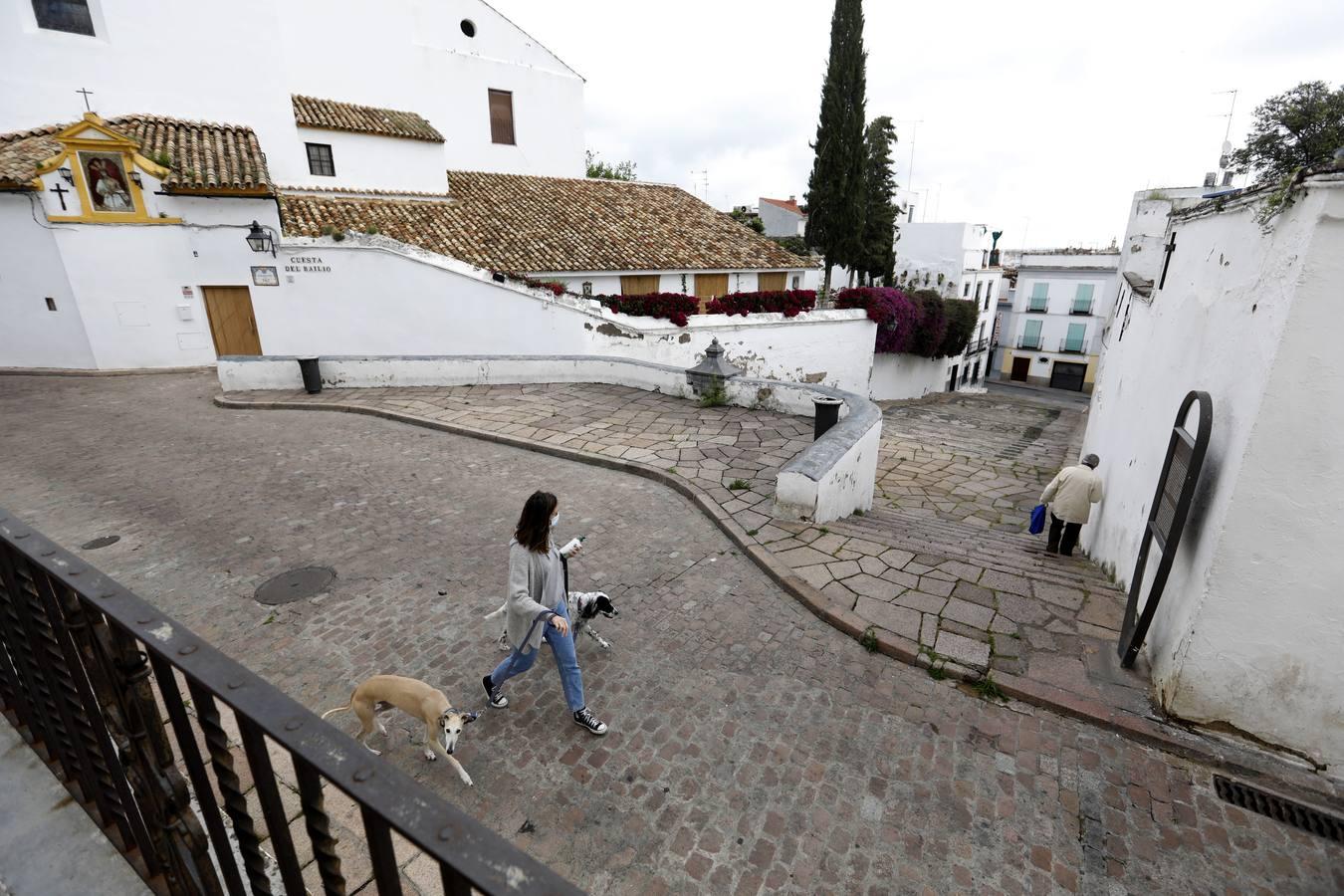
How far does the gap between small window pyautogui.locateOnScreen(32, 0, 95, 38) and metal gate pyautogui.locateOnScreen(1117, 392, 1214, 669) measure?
23.6 metres

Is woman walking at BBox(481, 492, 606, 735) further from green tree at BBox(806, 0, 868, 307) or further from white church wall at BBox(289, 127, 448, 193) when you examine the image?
green tree at BBox(806, 0, 868, 307)

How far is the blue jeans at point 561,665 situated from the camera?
4.02 m

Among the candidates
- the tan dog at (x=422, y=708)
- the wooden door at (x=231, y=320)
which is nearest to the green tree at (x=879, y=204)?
the wooden door at (x=231, y=320)

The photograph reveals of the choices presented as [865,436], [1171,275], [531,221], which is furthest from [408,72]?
[1171,275]

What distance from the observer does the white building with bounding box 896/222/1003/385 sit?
3050 centimetres

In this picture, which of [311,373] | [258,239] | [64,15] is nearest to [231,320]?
[258,239]

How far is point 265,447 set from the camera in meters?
9.48

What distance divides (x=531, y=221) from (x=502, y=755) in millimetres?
19212

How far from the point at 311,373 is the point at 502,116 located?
17173 millimetres

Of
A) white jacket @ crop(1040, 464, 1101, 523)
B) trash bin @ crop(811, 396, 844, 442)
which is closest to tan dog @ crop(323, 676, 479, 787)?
trash bin @ crop(811, 396, 844, 442)

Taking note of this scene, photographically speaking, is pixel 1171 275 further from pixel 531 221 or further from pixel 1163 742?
pixel 531 221

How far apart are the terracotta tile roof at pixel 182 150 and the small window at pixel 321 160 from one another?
1.69 m

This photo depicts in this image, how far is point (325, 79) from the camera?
2000 centimetres

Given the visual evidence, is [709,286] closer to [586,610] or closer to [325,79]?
[325,79]
